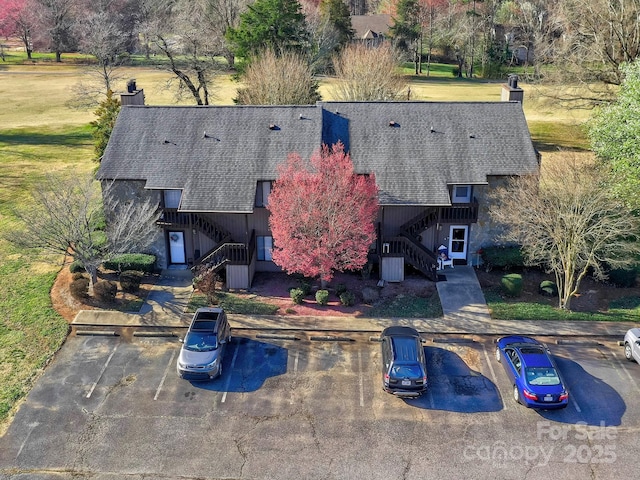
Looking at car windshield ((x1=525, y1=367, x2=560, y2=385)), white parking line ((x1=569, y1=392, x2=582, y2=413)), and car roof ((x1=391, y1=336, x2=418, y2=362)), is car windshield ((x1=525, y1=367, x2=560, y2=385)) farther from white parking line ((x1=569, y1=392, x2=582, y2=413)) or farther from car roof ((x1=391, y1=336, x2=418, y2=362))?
car roof ((x1=391, y1=336, x2=418, y2=362))

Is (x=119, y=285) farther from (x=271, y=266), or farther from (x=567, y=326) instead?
(x=567, y=326)

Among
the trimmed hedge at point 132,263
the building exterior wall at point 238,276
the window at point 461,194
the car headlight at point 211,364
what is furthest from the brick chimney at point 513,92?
the car headlight at point 211,364

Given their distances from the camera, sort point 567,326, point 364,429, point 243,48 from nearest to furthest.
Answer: point 364,429
point 567,326
point 243,48

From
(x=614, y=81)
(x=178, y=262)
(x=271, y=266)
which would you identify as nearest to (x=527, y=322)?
(x=271, y=266)

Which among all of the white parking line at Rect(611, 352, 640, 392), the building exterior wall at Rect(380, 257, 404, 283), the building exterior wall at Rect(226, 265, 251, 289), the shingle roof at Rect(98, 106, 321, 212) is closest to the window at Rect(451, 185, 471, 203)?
the building exterior wall at Rect(380, 257, 404, 283)

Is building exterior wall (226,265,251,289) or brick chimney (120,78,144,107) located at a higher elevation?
brick chimney (120,78,144,107)

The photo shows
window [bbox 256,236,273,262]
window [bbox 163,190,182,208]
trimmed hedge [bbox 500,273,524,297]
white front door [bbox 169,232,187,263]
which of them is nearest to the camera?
trimmed hedge [bbox 500,273,524,297]
